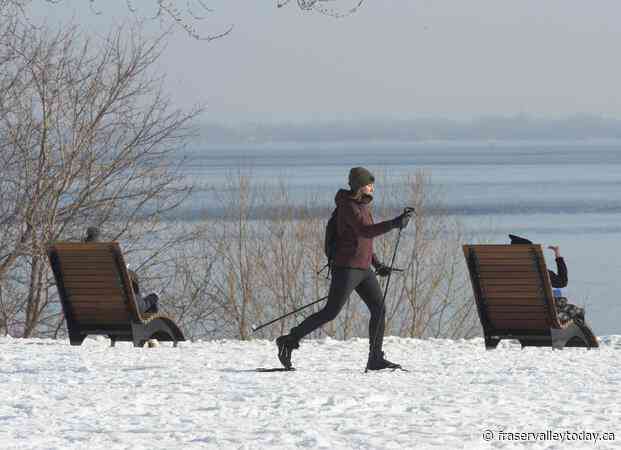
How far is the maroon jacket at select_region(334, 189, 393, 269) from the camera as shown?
33.8ft

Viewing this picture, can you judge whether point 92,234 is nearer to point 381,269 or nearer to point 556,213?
point 381,269

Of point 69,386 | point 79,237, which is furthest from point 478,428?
point 79,237

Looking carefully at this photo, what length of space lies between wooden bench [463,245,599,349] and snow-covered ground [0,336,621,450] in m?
0.52

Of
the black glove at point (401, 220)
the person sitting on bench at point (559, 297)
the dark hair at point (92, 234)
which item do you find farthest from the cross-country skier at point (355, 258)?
the dark hair at point (92, 234)

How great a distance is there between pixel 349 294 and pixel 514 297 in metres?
3.25

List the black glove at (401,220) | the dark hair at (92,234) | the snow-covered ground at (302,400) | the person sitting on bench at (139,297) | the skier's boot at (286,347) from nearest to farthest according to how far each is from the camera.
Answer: the snow-covered ground at (302,400) → the black glove at (401,220) → the skier's boot at (286,347) → the person sitting on bench at (139,297) → the dark hair at (92,234)

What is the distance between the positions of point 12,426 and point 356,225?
333 centimetres

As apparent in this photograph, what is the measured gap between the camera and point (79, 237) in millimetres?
20641

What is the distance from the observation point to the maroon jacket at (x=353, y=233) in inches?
406

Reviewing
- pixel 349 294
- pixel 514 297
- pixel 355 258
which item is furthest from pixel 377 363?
pixel 514 297

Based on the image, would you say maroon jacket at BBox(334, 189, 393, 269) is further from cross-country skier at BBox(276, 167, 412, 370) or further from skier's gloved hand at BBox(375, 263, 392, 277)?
skier's gloved hand at BBox(375, 263, 392, 277)

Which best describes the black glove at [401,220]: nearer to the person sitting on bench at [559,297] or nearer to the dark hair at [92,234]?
the person sitting on bench at [559,297]

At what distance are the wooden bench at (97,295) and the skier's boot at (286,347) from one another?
2.75 m

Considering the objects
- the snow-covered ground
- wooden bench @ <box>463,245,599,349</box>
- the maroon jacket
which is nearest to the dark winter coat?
wooden bench @ <box>463,245,599,349</box>
